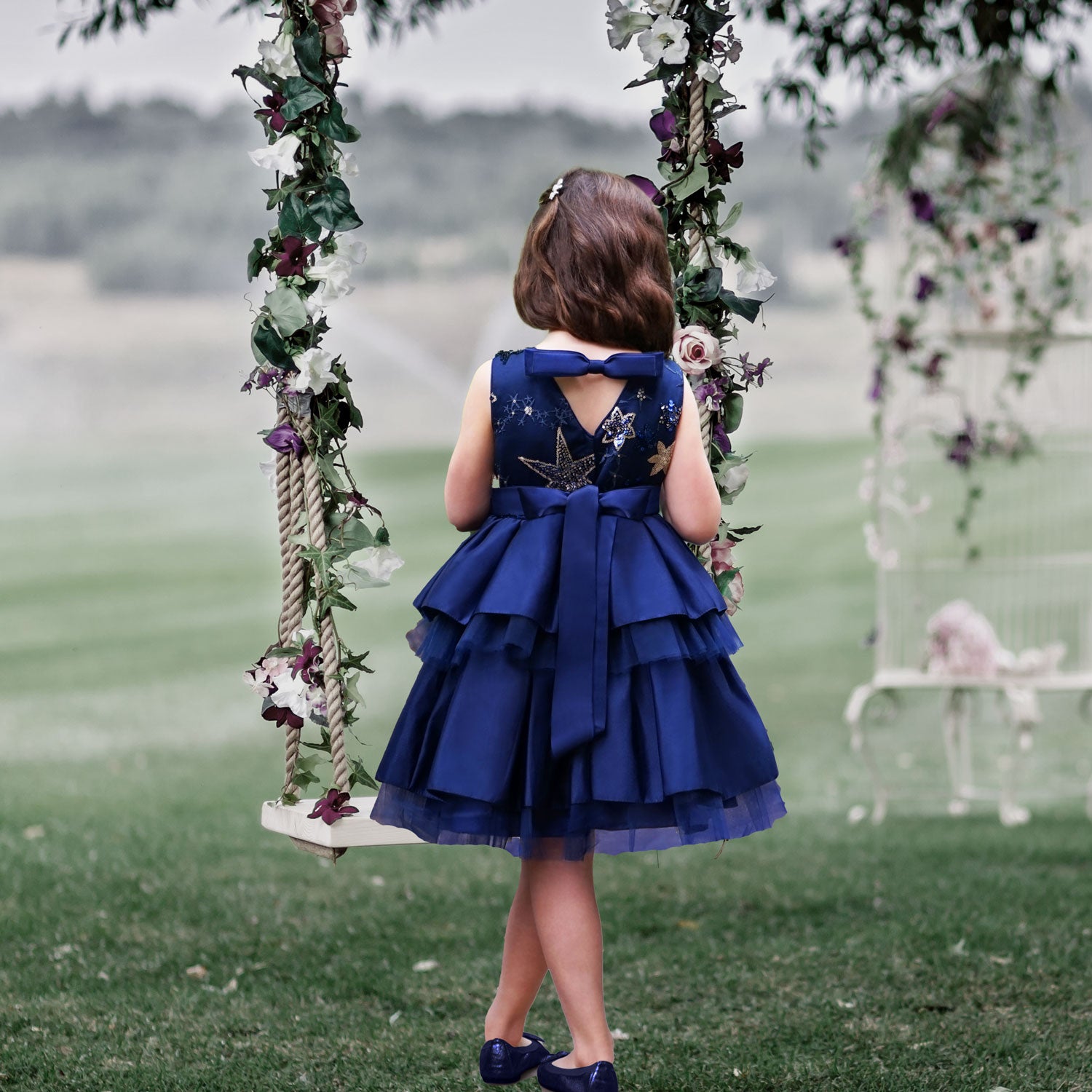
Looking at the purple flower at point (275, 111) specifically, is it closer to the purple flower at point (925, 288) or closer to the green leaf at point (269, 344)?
the green leaf at point (269, 344)

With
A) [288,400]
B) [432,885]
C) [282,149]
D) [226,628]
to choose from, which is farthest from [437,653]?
[226,628]

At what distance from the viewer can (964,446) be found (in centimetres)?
501

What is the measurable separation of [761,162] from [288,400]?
1520cm

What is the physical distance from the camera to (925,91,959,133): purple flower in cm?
477

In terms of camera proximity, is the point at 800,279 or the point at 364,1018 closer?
the point at 364,1018

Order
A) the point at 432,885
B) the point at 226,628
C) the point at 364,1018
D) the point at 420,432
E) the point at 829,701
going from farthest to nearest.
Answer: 1. the point at 420,432
2. the point at 226,628
3. the point at 829,701
4. the point at 432,885
5. the point at 364,1018

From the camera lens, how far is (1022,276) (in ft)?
16.2

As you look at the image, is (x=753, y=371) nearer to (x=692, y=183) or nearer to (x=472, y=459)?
(x=692, y=183)

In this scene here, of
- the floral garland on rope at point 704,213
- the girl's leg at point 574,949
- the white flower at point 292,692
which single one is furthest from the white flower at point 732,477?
the white flower at point 292,692

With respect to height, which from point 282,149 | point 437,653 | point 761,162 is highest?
point 761,162

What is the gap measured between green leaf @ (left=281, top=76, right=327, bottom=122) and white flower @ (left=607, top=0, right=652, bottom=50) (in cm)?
50

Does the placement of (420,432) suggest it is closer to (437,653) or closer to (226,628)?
(226,628)

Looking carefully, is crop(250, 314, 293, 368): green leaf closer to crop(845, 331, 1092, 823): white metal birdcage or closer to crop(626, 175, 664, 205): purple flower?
crop(626, 175, 664, 205): purple flower

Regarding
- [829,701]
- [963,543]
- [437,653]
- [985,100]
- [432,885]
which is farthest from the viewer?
[829,701]
